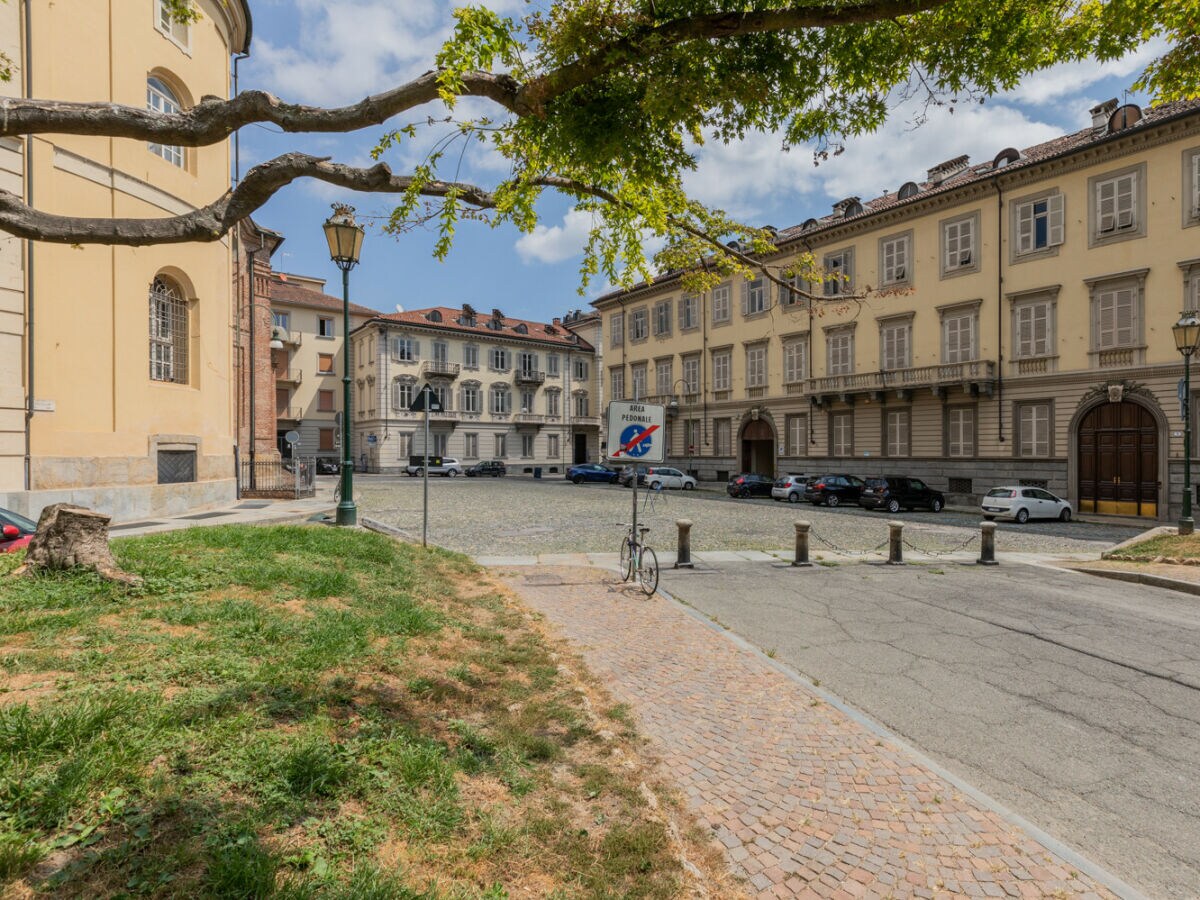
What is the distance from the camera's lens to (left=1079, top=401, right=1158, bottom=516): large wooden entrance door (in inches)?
888

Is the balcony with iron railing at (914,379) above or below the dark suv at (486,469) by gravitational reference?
above

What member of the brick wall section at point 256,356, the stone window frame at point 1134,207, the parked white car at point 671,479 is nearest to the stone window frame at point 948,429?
the stone window frame at point 1134,207

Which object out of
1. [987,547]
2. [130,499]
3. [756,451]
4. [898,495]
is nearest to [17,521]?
[130,499]

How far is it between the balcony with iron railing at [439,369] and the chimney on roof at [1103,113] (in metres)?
44.7

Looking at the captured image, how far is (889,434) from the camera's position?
3067 cm

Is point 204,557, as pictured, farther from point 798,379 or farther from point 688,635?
point 798,379

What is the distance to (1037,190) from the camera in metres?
25.2

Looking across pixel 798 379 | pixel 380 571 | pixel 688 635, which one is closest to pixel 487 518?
pixel 380 571

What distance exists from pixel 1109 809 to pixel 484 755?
12.3ft

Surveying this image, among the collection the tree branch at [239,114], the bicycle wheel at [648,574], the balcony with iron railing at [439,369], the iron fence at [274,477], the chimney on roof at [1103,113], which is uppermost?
the chimney on roof at [1103,113]

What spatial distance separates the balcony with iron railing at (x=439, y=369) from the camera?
53.4 metres

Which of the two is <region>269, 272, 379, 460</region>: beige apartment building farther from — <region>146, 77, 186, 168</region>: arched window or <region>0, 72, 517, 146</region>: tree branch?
<region>0, 72, 517, 146</region>: tree branch

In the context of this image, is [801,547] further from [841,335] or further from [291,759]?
[841,335]

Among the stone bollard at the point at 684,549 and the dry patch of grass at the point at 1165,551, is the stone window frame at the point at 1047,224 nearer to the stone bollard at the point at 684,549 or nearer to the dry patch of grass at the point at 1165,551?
the dry patch of grass at the point at 1165,551
